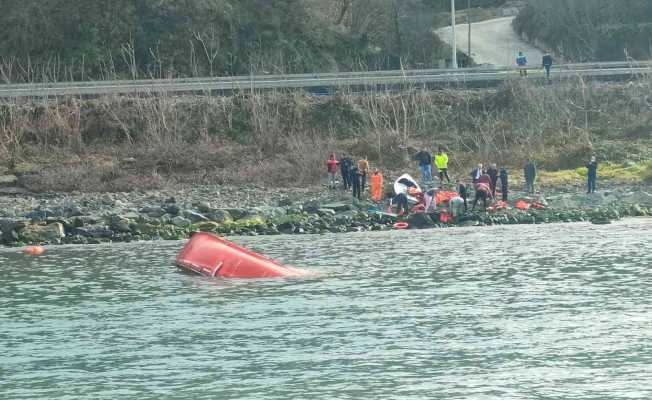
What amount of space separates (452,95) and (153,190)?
1466 centimetres

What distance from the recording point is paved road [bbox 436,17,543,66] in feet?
241

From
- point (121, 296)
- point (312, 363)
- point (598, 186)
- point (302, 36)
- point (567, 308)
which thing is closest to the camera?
point (312, 363)

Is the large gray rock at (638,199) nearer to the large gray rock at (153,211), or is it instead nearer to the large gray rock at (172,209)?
the large gray rock at (172,209)

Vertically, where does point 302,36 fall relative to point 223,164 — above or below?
above

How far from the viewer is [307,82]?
5609 cm

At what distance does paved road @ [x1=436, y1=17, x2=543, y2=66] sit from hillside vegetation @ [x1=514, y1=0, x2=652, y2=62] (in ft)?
3.90

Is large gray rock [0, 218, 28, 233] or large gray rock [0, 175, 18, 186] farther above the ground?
large gray rock [0, 175, 18, 186]

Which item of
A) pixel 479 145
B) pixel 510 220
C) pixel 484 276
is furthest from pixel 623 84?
pixel 484 276

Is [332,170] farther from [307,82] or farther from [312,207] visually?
[307,82]

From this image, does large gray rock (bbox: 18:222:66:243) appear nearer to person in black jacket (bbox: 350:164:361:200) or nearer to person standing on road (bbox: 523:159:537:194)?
person in black jacket (bbox: 350:164:361:200)

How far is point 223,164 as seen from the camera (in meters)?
50.6

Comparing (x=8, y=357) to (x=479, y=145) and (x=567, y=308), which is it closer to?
(x=567, y=308)

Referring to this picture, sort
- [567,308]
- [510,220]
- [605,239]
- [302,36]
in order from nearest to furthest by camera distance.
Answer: [567,308]
[605,239]
[510,220]
[302,36]

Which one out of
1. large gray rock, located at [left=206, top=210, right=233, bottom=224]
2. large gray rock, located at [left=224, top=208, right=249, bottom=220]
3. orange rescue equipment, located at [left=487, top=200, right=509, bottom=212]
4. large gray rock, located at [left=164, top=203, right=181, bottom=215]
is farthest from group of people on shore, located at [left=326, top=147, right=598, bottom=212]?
large gray rock, located at [left=164, top=203, right=181, bottom=215]
